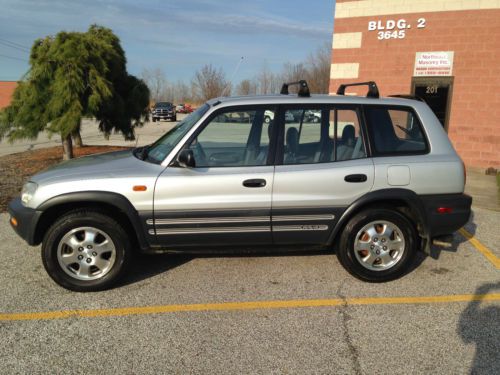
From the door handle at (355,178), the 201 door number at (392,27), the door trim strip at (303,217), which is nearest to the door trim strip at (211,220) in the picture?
the door trim strip at (303,217)

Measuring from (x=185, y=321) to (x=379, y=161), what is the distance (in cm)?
234

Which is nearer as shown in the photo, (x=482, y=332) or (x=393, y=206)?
(x=482, y=332)

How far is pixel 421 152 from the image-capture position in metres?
3.94

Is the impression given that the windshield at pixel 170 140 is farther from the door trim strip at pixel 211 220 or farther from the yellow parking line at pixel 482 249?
the yellow parking line at pixel 482 249

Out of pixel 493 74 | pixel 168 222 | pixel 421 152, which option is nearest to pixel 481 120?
pixel 493 74

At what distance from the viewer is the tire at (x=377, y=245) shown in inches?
152

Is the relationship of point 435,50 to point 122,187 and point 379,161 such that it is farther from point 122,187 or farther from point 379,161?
point 122,187

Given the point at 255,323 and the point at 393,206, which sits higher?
the point at 393,206

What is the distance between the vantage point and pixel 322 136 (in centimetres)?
394

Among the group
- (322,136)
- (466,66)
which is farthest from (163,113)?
(322,136)

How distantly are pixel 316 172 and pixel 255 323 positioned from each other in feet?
4.90

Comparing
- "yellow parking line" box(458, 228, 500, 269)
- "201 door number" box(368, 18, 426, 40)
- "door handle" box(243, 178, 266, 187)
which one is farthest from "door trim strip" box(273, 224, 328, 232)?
"201 door number" box(368, 18, 426, 40)

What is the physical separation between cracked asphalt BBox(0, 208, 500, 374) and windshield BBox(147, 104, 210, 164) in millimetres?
1224

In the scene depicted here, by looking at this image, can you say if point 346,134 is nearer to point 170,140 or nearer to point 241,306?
point 170,140
